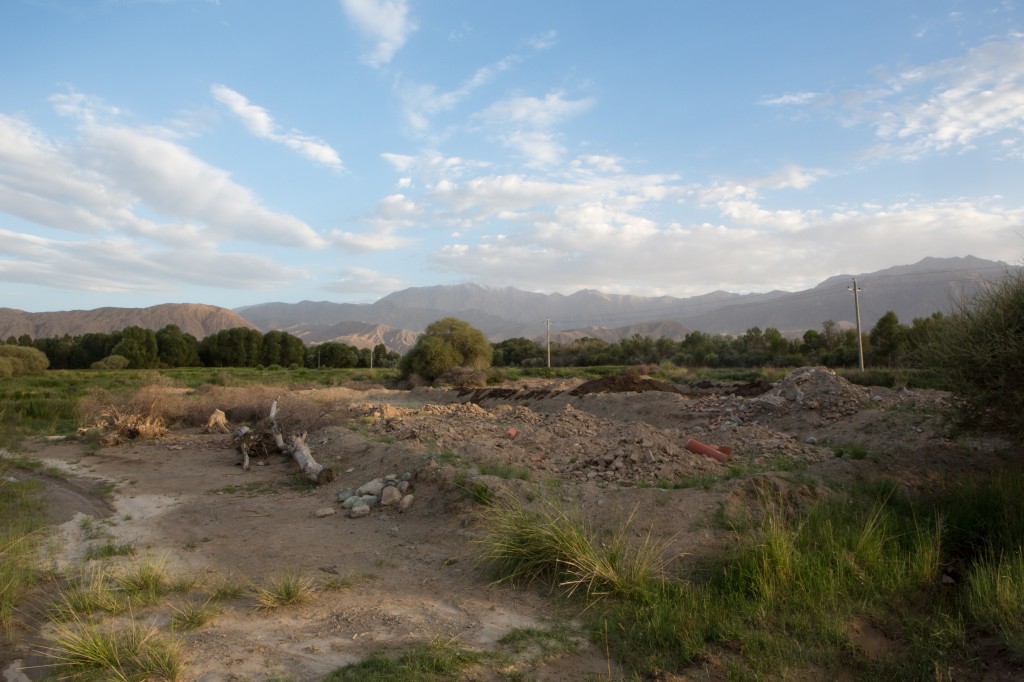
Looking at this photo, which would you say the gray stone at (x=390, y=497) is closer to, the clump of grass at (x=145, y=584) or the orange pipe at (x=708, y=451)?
the clump of grass at (x=145, y=584)

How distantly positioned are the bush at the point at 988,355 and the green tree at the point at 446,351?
101 feet

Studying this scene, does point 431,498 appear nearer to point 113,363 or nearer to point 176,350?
point 113,363

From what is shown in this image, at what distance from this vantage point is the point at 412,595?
569cm

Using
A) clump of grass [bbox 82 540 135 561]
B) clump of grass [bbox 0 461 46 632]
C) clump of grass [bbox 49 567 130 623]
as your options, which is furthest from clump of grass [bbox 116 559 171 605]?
clump of grass [bbox 82 540 135 561]

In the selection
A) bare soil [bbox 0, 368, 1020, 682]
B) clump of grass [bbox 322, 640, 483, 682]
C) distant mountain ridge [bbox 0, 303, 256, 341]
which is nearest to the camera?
clump of grass [bbox 322, 640, 483, 682]

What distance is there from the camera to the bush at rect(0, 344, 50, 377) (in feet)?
148

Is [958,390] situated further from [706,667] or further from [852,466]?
[706,667]

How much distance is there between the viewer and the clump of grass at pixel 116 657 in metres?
4.05

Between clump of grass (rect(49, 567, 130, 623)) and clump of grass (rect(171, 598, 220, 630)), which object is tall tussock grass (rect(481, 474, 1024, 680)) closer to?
clump of grass (rect(171, 598, 220, 630))

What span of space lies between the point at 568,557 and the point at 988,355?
5.77m

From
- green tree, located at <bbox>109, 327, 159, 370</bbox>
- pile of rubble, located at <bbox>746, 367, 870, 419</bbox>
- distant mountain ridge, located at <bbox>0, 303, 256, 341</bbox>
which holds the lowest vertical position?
pile of rubble, located at <bbox>746, 367, 870, 419</bbox>

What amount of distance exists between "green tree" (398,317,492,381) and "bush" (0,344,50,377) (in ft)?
97.0

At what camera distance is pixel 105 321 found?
172 meters

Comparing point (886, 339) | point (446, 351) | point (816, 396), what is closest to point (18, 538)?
point (816, 396)
